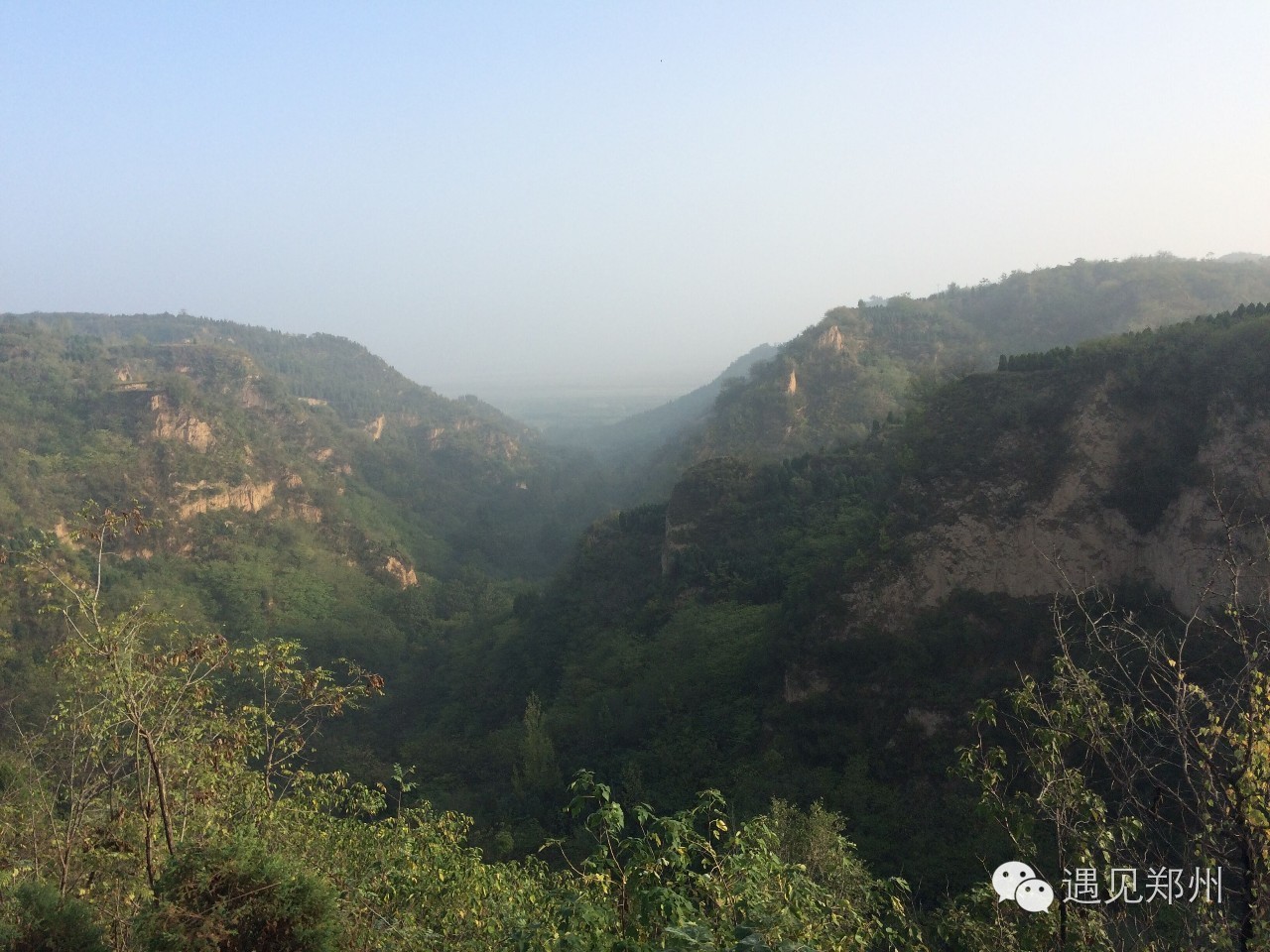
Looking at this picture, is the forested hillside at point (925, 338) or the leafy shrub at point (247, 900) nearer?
the leafy shrub at point (247, 900)

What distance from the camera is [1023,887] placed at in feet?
19.2

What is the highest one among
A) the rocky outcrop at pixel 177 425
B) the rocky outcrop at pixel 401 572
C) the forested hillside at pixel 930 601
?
the rocky outcrop at pixel 177 425

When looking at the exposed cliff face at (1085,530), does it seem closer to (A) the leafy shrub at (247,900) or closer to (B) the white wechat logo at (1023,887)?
(B) the white wechat logo at (1023,887)

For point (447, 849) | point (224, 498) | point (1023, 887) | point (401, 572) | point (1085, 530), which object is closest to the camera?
point (1023, 887)

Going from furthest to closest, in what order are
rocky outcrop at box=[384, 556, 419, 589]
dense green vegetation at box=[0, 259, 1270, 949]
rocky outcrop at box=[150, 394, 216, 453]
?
rocky outcrop at box=[384, 556, 419, 589] < rocky outcrop at box=[150, 394, 216, 453] < dense green vegetation at box=[0, 259, 1270, 949]

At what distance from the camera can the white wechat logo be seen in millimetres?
5770

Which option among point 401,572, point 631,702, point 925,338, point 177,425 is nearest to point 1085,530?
point 631,702

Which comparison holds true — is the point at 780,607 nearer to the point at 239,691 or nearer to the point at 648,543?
the point at 648,543

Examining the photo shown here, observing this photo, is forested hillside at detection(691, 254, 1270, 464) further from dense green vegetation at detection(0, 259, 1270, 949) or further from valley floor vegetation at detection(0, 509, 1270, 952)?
valley floor vegetation at detection(0, 509, 1270, 952)

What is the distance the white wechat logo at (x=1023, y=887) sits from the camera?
5.77 meters

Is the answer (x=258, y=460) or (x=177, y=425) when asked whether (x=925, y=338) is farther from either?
(x=177, y=425)

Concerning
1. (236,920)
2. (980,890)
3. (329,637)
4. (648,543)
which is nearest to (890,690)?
(980,890)

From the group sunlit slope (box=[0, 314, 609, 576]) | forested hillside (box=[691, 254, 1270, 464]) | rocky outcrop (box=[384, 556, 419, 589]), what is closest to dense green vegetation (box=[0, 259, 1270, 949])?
rocky outcrop (box=[384, 556, 419, 589])

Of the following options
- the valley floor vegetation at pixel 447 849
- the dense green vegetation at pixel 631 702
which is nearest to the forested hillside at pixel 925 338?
the dense green vegetation at pixel 631 702
